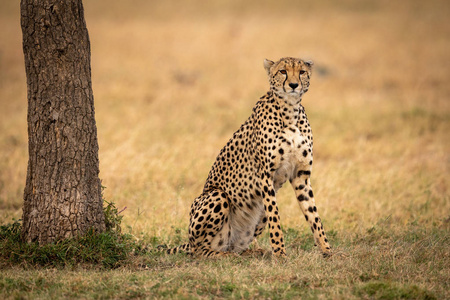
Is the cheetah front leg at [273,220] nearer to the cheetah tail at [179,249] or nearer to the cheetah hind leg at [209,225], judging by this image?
the cheetah hind leg at [209,225]

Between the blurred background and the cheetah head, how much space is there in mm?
1635

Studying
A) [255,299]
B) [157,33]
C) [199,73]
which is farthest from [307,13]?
[255,299]

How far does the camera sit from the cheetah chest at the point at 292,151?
4469mm

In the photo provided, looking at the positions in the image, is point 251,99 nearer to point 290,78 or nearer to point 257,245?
point 257,245

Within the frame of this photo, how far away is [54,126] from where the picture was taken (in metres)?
4.16

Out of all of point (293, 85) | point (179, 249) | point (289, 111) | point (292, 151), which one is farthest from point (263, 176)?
point (179, 249)

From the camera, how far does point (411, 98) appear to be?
12523 mm

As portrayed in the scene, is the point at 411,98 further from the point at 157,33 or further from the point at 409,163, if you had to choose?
the point at 157,33

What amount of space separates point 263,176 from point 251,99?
25.7 ft

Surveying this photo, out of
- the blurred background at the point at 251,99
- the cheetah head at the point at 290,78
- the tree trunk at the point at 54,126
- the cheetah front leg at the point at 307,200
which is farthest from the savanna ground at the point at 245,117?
the cheetah head at the point at 290,78

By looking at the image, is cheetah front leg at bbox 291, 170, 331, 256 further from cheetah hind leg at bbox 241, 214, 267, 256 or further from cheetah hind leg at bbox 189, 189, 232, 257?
cheetah hind leg at bbox 189, 189, 232, 257

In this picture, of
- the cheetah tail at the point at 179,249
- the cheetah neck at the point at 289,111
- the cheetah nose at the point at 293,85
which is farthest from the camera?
the cheetah tail at the point at 179,249

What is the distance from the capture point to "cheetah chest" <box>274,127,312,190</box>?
447cm

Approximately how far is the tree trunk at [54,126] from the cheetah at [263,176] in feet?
3.31
